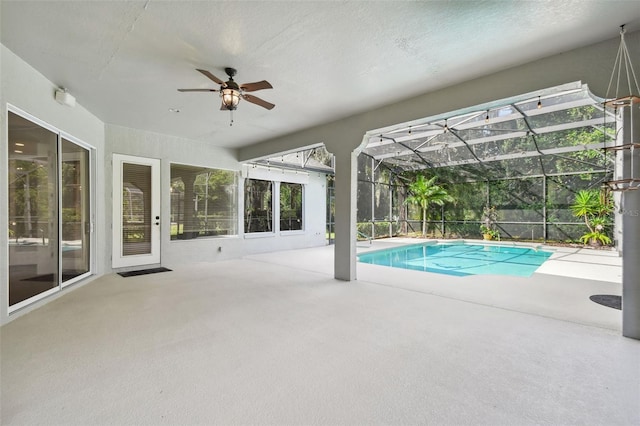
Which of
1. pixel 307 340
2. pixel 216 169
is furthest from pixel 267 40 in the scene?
pixel 216 169

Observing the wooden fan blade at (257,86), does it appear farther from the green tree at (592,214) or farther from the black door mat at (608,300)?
the green tree at (592,214)

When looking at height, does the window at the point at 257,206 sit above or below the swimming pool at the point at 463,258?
above

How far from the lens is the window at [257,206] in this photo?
816 cm

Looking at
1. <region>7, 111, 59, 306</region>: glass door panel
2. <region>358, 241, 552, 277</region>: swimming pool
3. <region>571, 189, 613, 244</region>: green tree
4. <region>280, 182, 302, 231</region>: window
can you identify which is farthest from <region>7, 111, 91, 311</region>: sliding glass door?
<region>571, 189, 613, 244</region>: green tree

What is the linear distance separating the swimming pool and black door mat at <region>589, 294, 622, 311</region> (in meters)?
1.48

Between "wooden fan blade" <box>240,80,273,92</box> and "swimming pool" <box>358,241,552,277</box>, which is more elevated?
"wooden fan blade" <box>240,80,273,92</box>

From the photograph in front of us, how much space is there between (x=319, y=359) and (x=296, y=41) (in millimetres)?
2929

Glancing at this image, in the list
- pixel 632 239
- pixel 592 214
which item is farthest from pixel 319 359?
pixel 592 214

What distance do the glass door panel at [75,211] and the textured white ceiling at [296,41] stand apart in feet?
3.45

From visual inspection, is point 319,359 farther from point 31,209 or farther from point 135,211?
point 135,211

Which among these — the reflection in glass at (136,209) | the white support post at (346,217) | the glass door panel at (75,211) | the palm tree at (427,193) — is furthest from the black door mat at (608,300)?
the palm tree at (427,193)

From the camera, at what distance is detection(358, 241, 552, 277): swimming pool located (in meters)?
6.40

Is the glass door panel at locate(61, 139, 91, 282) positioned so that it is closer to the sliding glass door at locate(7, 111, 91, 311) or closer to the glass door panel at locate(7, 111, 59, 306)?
the sliding glass door at locate(7, 111, 91, 311)

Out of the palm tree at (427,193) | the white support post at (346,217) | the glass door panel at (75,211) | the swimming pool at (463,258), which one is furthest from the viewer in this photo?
the palm tree at (427,193)
